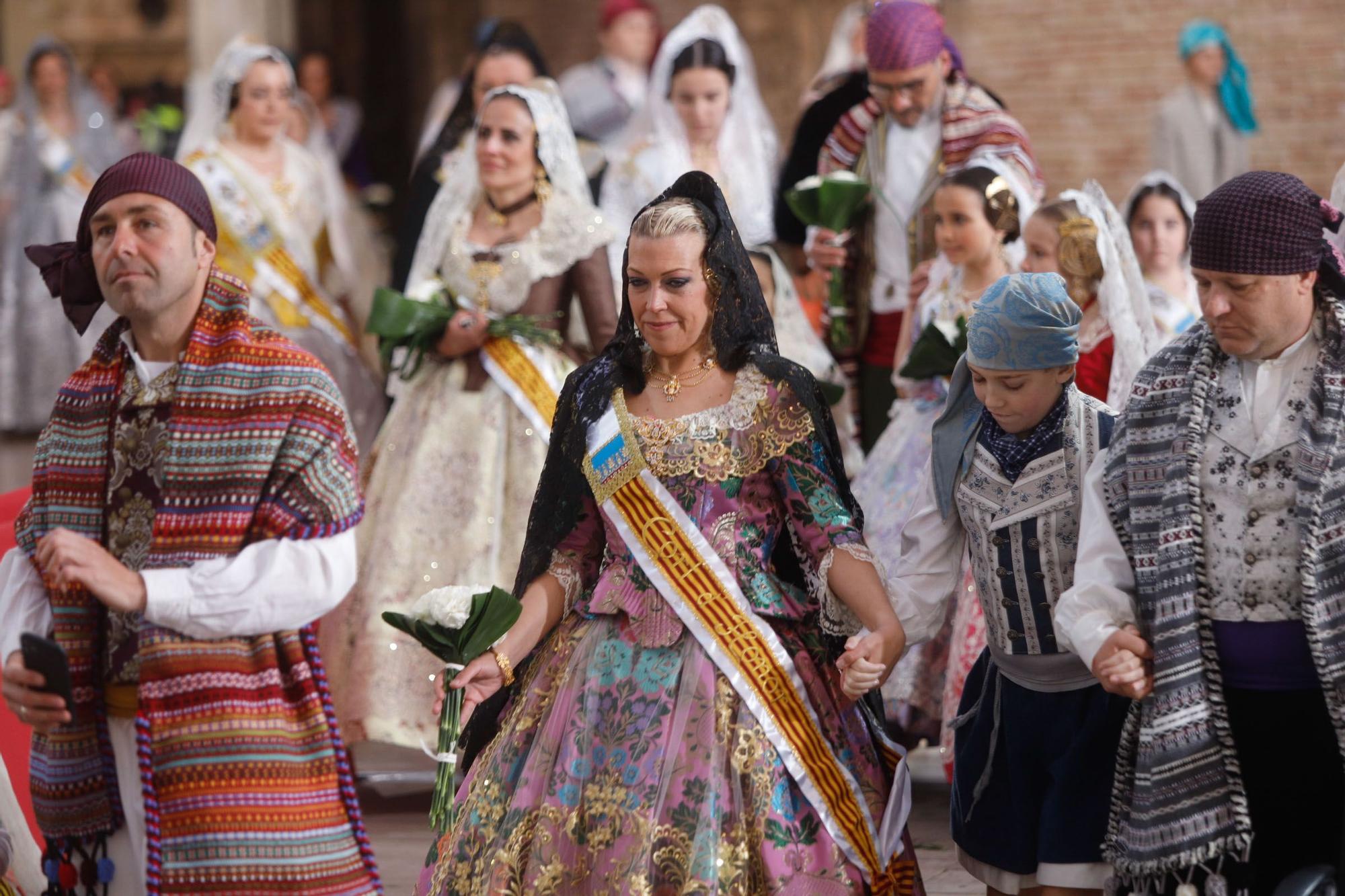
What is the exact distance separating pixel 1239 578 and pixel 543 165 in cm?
335

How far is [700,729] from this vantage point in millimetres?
3904

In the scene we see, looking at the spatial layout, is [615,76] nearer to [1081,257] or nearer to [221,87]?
[221,87]

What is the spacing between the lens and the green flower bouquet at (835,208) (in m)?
6.43

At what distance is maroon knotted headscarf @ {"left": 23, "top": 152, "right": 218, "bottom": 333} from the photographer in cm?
395

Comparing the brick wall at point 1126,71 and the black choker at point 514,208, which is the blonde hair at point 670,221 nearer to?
the black choker at point 514,208

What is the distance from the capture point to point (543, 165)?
6.26m

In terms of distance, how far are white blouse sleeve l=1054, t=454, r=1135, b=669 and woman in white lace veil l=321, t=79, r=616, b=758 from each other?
265 centimetres

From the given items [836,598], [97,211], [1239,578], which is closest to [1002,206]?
[836,598]

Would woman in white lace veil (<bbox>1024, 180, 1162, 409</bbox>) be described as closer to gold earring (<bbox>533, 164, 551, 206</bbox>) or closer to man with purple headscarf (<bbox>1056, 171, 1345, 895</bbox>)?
man with purple headscarf (<bbox>1056, 171, 1345, 895</bbox>)

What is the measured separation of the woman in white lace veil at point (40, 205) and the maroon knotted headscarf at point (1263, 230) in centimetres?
1011

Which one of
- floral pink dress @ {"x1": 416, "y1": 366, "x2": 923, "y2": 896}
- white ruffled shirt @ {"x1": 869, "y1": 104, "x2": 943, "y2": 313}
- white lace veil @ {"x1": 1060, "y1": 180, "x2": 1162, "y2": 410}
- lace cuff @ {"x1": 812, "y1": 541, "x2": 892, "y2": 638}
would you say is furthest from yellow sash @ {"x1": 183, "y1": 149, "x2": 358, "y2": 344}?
lace cuff @ {"x1": 812, "y1": 541, "x2": 892, "y2": 638}

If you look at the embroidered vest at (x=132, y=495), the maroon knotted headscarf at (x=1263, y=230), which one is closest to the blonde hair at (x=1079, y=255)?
the maroon knotted headscarf at (x=1263, y=230)

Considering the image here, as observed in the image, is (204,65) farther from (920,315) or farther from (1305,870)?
(1305,870)

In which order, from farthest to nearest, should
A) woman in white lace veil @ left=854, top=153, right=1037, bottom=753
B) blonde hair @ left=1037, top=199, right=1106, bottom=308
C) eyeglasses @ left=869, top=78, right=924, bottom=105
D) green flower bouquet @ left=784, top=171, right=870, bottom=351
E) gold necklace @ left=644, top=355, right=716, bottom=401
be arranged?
eyeglasses @ left=869, top=78, right=924, bottom=105, green flower bouquet @ left=784, top=171, right=870, bottom=351, woman in white lace veil @ left=854, top=153, right=1037, bottom=753, blonde hair @ left=1037, top=199, right=1106, bottom=308, gold necklace @ left=644, top=355, right=716, bottom=401
